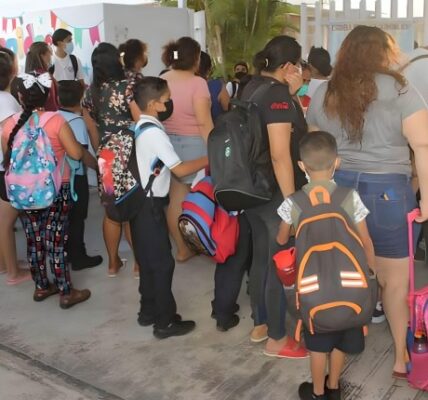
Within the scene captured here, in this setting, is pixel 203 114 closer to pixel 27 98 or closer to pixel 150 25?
pixel 27 98

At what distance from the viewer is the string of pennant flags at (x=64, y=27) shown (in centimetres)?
680

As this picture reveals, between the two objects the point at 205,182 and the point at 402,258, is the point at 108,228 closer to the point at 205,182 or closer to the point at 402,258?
the point at 205,182

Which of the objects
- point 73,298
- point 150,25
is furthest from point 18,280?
point 150,25

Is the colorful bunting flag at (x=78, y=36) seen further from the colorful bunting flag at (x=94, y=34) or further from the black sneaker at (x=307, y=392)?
the black sneaker at (x=307, y=392)

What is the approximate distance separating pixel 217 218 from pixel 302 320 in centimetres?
89

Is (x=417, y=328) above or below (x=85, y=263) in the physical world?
above

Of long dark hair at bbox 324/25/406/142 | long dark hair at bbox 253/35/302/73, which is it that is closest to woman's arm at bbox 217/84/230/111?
long dark hair at bbox 253/35/302/73

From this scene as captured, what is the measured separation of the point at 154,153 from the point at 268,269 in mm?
870

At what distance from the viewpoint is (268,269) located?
118 inches

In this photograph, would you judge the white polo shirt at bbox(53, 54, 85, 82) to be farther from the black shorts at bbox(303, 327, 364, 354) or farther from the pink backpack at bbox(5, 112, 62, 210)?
the black shorts at bbox(303, 327, 364, 354)

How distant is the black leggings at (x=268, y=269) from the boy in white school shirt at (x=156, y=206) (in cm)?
45

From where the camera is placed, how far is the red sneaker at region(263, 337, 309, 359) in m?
3.04

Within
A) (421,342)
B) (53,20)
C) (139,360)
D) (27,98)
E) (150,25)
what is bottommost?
(139,360)

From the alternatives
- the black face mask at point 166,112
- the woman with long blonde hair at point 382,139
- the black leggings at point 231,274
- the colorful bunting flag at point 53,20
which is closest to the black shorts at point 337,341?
the woman with long blonde hair at point 382,139
